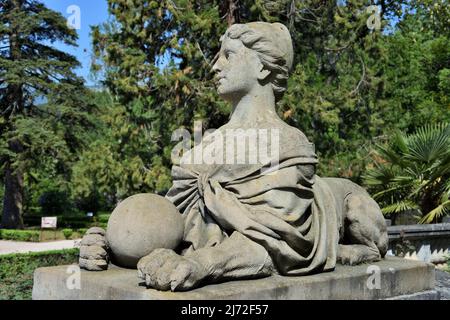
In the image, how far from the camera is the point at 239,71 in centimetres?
482

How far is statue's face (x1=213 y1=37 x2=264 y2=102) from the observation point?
4.82 meters

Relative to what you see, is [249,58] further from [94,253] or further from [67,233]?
[67,233]

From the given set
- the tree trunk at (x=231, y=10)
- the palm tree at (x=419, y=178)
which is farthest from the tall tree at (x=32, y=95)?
the palm tree at (x=419, y=178)

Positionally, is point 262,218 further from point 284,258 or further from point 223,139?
point 223,139

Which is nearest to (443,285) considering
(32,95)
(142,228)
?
(142,228)

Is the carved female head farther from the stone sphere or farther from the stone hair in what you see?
the stone sphere

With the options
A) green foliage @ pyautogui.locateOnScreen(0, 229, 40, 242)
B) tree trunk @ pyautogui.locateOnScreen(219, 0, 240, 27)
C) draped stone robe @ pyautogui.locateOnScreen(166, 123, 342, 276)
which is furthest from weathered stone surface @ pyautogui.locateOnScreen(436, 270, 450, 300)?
green foliage @ pyautogui.locateOnScreen(0, 229, 40, 242)

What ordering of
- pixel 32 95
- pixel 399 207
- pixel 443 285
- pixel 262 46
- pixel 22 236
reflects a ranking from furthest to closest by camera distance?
pixel 32 95 → pixel 22 236 → pixel 399 207 → pixel 443 285 → pixel 262 46

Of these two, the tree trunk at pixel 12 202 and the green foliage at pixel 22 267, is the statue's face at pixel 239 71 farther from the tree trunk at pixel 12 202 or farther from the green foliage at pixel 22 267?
the tree trunk at pixel 12 202

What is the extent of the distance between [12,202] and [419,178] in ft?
76.9

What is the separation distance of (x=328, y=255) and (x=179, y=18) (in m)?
12.8

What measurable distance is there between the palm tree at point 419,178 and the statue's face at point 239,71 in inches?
326

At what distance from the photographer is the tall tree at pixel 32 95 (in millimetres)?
27266
